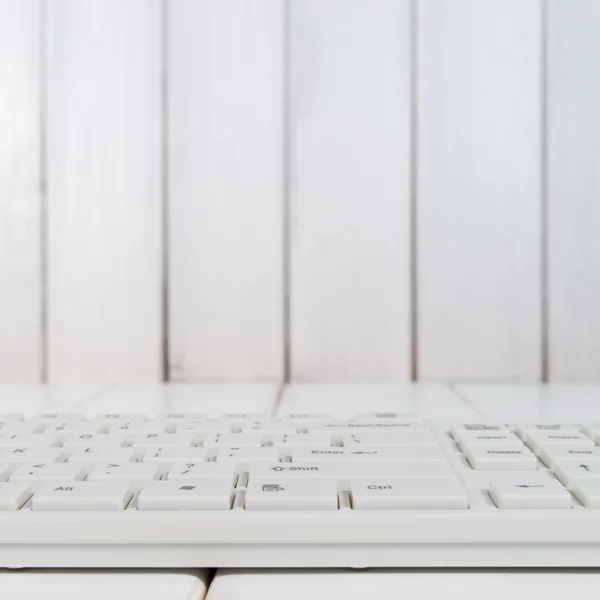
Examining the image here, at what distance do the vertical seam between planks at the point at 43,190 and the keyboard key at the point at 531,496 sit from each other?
57 centimetres

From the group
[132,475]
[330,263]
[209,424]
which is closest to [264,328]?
[330,263]

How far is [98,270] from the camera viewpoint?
0.67m

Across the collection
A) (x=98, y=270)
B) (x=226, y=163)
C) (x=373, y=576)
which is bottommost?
(x=373, y=576)

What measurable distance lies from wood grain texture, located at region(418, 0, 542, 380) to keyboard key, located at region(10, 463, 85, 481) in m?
0.46

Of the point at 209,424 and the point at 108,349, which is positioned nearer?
the point at 209,424

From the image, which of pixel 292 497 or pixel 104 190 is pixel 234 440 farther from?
pixel 104 190

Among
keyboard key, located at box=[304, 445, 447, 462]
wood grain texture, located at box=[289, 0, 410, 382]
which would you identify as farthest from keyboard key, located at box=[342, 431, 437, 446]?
wood grain texture, located at box=[289, 0, 410, 382]

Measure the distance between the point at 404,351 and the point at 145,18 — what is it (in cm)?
47

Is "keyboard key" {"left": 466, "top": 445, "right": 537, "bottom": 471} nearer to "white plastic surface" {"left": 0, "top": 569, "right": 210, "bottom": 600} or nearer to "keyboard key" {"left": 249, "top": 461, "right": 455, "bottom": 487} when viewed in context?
"keyboard key" {"left": 249, "top": 461, "right": 455, "bottom": 487}

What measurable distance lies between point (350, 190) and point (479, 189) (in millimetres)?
143

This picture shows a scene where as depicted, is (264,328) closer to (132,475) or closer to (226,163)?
(226,163)

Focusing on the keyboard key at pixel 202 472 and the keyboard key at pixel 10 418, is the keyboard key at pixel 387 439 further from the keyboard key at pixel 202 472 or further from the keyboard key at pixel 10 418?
the keyboard key at pixel 10 418

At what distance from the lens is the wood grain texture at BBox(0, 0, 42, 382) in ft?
2.19

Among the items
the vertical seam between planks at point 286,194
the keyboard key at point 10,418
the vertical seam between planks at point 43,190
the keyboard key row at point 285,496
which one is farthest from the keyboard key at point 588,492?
the vertical seam between planks at point 43,190
